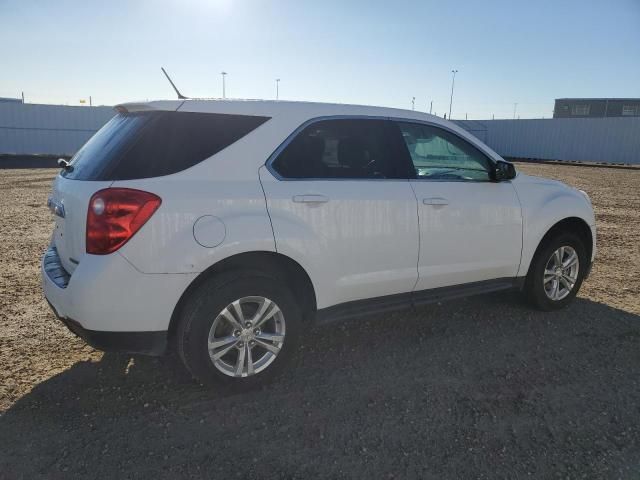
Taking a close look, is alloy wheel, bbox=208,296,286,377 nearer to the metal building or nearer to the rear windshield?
the rear windshield

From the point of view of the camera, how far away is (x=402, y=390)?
3250mm

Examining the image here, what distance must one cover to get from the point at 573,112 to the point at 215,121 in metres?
59.2

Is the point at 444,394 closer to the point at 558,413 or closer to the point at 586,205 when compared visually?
the point at 558,413

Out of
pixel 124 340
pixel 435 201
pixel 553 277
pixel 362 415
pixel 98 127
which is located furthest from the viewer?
pixel 98 127

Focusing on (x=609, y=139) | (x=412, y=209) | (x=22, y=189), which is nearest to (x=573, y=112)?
(x=609, y=139)

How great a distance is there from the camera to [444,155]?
13.4 feet

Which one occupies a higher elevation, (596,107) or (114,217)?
(596,107)

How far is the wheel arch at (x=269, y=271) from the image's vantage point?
2.91 m

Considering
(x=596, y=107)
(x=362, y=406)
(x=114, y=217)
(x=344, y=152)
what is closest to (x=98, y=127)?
(x=344, y=152)

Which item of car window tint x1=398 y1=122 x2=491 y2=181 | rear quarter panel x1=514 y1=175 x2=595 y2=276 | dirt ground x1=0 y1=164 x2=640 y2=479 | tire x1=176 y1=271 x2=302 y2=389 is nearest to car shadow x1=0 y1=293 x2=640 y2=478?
dirt ground x1=0 y1=164 x2=640 y2=479

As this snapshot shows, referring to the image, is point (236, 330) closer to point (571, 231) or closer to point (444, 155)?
point (444, 155)

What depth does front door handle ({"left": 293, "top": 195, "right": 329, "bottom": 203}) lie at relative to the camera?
3134 millimetres

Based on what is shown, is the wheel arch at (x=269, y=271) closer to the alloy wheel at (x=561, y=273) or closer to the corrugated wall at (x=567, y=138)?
the alloy wheel at (x=561, y=273)

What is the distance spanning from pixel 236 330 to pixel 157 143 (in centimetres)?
121
